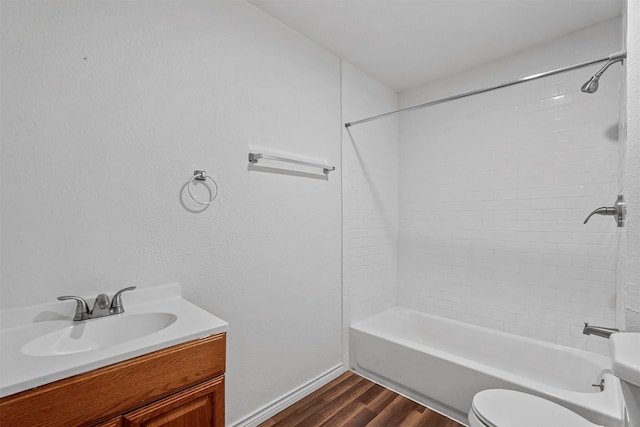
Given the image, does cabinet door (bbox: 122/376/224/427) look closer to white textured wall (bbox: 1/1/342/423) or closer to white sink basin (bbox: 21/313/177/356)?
white sink basin (bbox: 21/313/177/356)

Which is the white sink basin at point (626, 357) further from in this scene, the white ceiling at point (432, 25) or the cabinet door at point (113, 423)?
the white ceiling at point (432, 25)

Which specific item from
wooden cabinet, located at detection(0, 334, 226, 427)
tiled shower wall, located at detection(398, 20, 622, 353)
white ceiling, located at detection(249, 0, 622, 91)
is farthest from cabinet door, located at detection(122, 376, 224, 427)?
tiled shower wall, located at detection(398, 20, 622, 353)

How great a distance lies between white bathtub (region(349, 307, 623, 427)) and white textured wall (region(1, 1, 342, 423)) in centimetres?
43

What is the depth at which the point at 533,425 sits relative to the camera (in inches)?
52.7

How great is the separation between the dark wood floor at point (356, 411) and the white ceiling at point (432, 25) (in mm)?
2642

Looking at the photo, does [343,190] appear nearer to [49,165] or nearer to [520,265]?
[520,265]

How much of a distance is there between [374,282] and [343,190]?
3.15 ft

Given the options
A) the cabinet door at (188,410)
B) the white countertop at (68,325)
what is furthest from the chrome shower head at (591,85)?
the cabinet door at (188,410)

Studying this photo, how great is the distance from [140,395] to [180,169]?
40.6 inches

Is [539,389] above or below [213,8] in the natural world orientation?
below

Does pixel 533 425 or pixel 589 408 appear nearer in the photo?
pixel 533 425

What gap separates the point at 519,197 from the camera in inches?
94.8

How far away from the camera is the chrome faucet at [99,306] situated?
1225mm

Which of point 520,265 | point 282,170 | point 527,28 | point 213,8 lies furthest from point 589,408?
point 213,8
